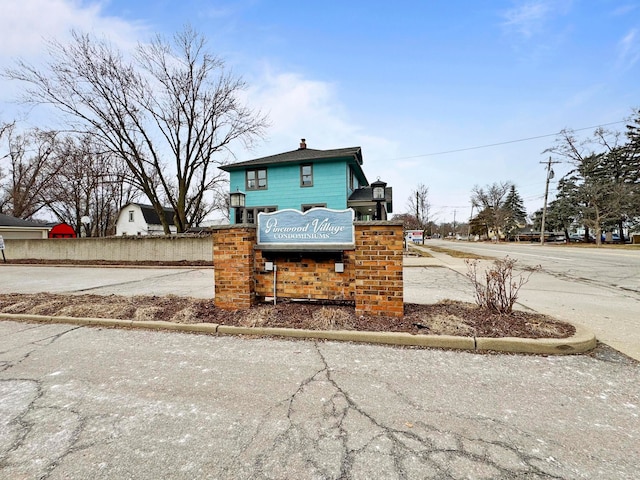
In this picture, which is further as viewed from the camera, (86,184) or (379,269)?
(86,184)

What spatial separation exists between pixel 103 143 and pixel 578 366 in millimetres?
23270

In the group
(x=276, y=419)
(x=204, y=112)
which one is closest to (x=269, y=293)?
(x=276, y=419)

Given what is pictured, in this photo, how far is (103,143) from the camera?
18359 mm

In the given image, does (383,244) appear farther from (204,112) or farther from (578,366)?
(204,112)

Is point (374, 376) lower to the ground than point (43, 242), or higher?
lower

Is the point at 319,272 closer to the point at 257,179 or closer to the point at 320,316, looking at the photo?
the point at 320,316

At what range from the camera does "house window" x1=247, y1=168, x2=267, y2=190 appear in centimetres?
2050

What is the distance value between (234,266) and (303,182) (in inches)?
609

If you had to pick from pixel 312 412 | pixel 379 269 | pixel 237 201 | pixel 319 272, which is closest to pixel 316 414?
pixel 312 412

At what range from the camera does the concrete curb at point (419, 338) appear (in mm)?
3438

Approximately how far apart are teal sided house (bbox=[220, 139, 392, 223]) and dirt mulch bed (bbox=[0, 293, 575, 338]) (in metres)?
13.5

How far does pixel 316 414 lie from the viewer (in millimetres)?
2344

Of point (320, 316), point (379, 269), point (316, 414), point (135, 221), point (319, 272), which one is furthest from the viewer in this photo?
point (135, 221)

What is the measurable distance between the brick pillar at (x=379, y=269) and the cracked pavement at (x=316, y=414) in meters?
0.79
